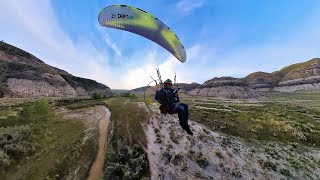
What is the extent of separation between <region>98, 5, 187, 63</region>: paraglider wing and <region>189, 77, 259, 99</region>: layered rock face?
7622 cm

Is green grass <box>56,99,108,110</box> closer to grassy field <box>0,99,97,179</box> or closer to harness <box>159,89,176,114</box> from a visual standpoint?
grassy field <box>0,99,97,179</box>

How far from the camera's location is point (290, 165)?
1099 inches

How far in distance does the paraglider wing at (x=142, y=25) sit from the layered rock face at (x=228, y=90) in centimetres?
7622

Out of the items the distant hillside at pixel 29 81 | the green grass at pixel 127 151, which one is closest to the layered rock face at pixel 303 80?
the distant hillside at pixel 29 81

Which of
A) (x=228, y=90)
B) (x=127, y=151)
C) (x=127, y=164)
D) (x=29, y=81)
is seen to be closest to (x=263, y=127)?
(x=127, y=151)

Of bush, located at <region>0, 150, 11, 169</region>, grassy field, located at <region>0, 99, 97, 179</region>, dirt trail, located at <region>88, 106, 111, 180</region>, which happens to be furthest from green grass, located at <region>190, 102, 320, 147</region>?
bush, located at <region>0, 150, 11, 169</region>

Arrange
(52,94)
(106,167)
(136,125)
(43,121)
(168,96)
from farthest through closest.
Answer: (52,94), (43,121), (136,125), (106,167), (168,96)

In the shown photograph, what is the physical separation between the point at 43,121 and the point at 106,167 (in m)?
16.1

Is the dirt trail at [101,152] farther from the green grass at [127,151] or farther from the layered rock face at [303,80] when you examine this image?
→ the layered rock face at [303,80]

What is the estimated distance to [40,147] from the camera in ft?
87.5

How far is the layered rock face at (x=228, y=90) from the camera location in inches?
3861

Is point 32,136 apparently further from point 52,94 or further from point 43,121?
point 52,94

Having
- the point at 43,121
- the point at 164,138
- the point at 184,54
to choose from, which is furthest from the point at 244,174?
the point at 43,121

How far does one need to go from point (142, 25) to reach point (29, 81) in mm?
72525
